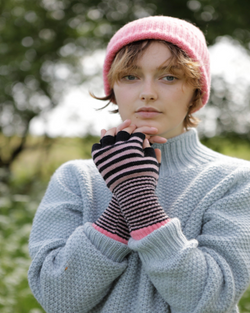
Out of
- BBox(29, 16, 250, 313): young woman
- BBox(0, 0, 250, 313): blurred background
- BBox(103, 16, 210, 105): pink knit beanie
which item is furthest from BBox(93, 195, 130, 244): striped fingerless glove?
BBox(0, 0, 250, 313): blurred background

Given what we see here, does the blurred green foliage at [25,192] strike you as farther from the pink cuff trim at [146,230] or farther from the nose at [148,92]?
the nose at [148,92]

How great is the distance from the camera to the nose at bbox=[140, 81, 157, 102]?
4.90ft

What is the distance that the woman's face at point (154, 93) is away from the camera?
1508 millimetres

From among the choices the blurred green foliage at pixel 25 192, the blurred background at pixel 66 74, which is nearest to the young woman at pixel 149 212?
the blurred green foliage at pixel 25 192

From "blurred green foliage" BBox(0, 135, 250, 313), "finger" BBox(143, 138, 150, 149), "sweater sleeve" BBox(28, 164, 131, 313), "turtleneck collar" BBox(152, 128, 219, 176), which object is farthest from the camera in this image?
"blurred green foliage" BBox(0, 135, 250, 313)

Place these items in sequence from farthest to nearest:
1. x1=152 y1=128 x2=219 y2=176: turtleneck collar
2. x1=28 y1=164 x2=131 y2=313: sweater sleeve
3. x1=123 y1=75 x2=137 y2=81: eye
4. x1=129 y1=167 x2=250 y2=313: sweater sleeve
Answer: x1=152 y1=128 x2=219 y2=176: turtleneck collar
x1=123 y1=75 x2=137 y2=81: eye
x1=28 y1=164 x2=131 y2=313: sweater sleeve
x1=129 y1=167 x2=250 y2=313: sweater sleeve

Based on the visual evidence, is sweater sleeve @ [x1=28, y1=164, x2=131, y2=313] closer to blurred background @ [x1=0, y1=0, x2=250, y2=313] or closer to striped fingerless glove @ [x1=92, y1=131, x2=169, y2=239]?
striped fingerless glove @ [x1=92, y1=131, x2=169, y2=239]

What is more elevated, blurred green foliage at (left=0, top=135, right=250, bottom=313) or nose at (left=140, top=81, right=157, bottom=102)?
nose at (left=140, top=81, right=157, bottom=102)

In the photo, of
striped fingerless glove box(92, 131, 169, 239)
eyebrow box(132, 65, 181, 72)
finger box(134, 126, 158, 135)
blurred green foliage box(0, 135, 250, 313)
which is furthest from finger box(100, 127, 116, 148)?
blurred green foliage box(0, 135, 250, 313)

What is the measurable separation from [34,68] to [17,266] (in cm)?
390

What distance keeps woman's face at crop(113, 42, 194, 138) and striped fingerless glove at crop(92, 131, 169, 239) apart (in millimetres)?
142

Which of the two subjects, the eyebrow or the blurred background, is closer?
the eyebrow

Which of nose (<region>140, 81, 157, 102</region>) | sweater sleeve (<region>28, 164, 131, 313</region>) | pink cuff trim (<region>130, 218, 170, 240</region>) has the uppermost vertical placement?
nose (<region>140, 81, 157, 102</region>)

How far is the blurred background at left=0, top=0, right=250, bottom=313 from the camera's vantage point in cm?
546
